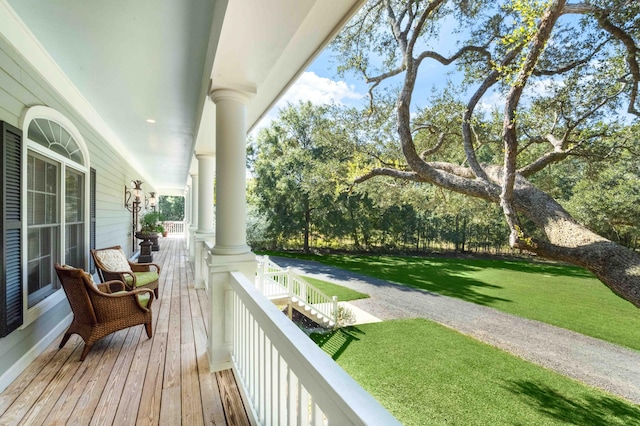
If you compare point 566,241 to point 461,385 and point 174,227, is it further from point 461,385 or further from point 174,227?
point 174,227

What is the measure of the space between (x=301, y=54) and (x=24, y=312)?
326cm

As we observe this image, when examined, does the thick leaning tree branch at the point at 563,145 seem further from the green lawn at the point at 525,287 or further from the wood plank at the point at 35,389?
the green lawn at the point at 525,287

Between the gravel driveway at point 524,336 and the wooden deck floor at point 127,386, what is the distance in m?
6.28

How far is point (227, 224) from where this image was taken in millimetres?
2492

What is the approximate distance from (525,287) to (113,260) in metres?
14.6

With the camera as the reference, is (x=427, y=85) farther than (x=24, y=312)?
Yes

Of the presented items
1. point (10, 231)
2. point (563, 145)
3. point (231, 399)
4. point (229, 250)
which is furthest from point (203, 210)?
point (563, 145)

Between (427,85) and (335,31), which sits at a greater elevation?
(427,85)

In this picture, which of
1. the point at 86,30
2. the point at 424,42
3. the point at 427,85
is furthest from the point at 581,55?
the point at 86,30

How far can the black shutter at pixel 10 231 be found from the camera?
2123mm

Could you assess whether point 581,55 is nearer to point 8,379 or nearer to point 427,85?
point 427,85

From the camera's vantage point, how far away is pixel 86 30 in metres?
2.10

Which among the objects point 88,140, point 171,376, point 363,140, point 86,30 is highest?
point 363,140

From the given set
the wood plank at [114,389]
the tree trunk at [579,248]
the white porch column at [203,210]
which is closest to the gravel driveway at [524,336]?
the tree trunk at [579,248]
